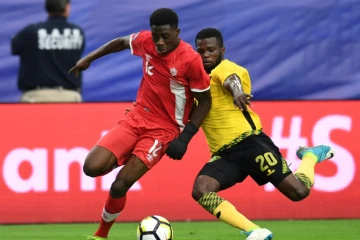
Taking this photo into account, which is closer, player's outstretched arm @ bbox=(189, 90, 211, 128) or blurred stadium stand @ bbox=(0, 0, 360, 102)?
player's outstretched arm @ bbox=(189, 90, 211, 128)

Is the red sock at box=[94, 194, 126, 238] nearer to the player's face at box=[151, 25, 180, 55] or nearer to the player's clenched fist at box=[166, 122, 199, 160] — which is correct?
the player's clenched fist at box=[166, 122, 199, 160]

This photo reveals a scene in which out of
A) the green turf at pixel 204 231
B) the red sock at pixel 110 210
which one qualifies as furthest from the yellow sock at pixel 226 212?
the green turf at pixel 204 231

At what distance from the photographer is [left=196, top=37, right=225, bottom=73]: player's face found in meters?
9.91

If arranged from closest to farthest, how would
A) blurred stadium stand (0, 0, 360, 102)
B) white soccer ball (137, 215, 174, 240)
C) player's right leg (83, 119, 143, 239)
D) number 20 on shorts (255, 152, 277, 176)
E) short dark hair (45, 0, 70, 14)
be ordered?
white soccer ball (137, 215, 174, 240), player's right leg (83, 119, 143, 239), number 20 on shorts (255, 152, 277, 176), short dark hair (45, 0, 70, 14), blurred stadium stand (0, 0, 360, 102)

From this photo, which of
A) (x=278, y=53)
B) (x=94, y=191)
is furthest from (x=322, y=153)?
(x=278, y=53)

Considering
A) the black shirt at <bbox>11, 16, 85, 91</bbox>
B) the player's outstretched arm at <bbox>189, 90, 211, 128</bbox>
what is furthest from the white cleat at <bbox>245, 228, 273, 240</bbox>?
the black shirt at <bbox>11, 16, 85, 91</bbox>

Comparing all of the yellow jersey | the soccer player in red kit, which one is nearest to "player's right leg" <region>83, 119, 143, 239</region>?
the soccer player in red kit

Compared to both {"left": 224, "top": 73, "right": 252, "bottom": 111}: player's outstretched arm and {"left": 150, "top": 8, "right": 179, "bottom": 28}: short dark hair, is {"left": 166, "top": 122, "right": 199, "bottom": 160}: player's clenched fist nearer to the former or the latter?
{"left": 224, "top": 73, "right": 252, "bottom": 111}: player's outstretched arm

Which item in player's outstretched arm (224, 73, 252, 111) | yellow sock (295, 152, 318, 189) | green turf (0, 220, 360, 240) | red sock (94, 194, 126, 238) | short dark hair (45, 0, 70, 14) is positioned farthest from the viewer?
short dark hair (45, 0, 70, 14)

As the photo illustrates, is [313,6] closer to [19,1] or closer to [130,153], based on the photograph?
[19,1]

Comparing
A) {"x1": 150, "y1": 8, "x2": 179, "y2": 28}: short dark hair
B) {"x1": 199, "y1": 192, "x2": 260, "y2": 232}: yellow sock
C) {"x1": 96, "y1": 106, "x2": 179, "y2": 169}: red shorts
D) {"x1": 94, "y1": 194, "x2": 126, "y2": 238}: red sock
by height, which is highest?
{"x1": 150, "y1": 8, "x2": 179, "y2": 28}: short dark hair

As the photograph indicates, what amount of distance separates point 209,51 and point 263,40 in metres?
4.80

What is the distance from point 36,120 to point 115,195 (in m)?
2.83

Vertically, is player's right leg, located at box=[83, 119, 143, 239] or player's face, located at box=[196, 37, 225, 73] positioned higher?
player's face, located at box=[196, 37, 225, 73]
